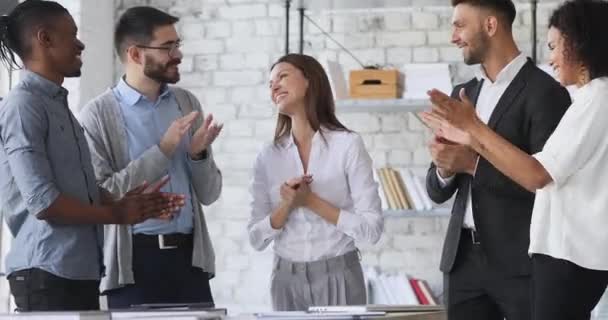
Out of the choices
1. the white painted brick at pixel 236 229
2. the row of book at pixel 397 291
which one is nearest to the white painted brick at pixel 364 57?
the white painted brick at pixel 236 229

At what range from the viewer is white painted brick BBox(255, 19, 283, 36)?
228 inches

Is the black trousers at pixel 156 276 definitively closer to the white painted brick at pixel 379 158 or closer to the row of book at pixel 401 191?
the row of book at pixel 401 191

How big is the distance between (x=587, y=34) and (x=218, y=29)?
3.06m

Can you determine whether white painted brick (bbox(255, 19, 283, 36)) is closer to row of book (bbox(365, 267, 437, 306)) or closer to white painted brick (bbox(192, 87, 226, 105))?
white painted brick (bbox(192, 87, 226, 105))

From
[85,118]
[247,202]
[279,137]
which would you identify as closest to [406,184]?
[247,202]

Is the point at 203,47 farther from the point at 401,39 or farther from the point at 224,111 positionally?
the point at 401,39

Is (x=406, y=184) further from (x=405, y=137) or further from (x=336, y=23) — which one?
(x=336, y=23)

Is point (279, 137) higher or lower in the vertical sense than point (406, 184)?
higher

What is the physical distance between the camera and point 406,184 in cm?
532

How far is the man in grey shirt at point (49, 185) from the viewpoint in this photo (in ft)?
9.99

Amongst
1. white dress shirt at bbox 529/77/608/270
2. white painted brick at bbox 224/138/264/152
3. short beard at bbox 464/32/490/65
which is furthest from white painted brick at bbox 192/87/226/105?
white dress shirt at bbox 529/77/608/270

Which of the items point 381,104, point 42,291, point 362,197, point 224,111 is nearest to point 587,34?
point 362,197

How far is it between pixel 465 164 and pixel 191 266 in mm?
974

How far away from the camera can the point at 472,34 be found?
3666 mm
